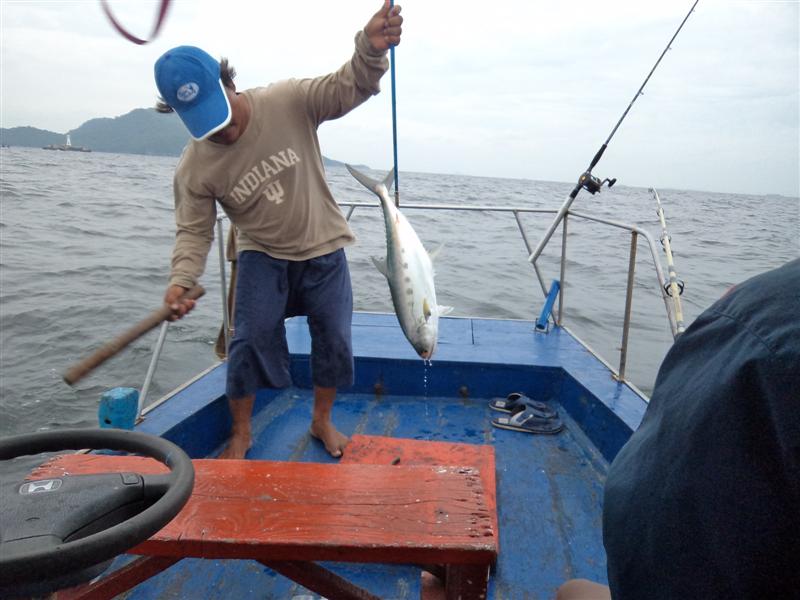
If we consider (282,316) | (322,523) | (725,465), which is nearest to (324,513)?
(322,523)

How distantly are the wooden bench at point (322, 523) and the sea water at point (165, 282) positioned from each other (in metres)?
2.09

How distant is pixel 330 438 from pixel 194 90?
1.99m

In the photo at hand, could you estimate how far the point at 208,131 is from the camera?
261 cm

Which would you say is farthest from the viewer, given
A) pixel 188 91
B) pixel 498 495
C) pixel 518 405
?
pixel 518 405

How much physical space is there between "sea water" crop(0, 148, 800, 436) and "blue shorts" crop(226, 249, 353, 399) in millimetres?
695

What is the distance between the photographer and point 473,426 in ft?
12.5

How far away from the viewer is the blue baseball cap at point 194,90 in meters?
2.54

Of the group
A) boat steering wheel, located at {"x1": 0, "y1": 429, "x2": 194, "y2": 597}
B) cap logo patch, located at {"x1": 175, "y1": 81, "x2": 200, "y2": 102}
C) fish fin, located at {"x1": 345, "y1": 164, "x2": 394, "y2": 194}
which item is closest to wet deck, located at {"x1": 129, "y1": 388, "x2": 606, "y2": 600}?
boat steering wheel, located at {"x1": 0, "y1": 429, "x2": 194, "y2": 597}

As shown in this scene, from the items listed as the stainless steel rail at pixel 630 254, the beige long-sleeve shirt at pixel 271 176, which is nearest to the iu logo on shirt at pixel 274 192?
the beige long-sleeve shirt at pixel 271 176

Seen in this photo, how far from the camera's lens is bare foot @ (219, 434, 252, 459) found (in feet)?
10.5

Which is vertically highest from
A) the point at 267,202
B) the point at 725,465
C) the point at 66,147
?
the point at 66,147

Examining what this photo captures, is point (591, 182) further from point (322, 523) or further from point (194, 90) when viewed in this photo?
point (322, 523)

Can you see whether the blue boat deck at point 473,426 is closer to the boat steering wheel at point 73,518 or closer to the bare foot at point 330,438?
the bare foot at point 330,438

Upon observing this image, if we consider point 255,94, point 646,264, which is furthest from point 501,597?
point 646,264
